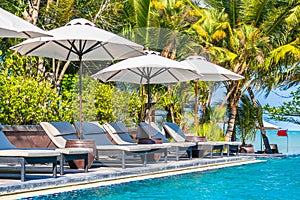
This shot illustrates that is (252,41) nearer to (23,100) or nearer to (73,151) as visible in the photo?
(23,100)

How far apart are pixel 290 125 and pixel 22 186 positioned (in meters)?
16.6

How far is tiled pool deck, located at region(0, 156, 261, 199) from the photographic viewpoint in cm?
702

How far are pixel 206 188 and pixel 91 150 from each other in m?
1.96

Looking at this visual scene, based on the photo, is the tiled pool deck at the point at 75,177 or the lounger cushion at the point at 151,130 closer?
the tiled pool deck at the point at 75,177

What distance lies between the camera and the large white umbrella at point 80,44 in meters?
9.92

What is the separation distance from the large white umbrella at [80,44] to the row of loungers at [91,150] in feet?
2.19

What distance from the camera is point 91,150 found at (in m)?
9.10

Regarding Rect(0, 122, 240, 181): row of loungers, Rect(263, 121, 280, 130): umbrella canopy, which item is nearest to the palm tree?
Rect(263, 121, 280, 130): umbrella canopy

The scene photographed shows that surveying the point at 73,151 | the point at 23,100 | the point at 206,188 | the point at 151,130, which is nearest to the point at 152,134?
the point at 151,130

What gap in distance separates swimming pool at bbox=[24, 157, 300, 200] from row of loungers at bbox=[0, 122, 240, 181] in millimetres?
654

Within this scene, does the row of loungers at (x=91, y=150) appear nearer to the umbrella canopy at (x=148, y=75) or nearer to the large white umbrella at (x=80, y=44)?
the large white umbrella at (x=80, y=44)

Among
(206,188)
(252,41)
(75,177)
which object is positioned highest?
(252,41)

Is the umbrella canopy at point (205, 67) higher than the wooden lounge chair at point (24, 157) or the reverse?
higher

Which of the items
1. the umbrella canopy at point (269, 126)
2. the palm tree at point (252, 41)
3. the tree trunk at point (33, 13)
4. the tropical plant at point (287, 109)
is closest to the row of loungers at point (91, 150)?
the palm tree at point (252, 41)
